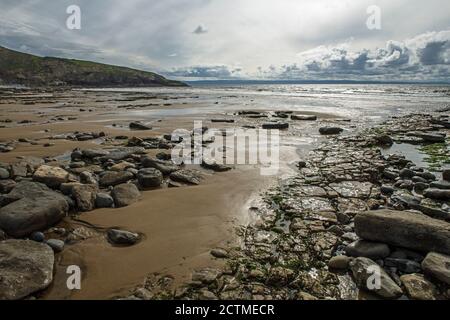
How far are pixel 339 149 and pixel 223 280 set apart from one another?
10.7 m

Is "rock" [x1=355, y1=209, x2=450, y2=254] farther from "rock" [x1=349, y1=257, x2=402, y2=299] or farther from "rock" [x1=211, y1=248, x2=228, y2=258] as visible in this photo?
"rock" [x1=211, y1=248, x2=228, y2=258]

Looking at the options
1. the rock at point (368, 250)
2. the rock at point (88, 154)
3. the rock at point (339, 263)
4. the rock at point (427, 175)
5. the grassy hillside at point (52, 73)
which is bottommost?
the rock at point (339, 263)

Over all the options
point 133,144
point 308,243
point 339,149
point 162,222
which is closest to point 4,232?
point 162,222

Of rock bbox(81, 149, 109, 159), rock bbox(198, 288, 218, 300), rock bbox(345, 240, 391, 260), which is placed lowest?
rock bbox(198, 288, 218, 300)

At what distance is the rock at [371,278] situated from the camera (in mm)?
4098

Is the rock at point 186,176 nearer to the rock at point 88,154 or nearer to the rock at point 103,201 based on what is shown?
the rock at point 103,201

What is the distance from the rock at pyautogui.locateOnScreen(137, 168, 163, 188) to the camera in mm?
8125

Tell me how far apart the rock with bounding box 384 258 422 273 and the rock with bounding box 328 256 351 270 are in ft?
1.97

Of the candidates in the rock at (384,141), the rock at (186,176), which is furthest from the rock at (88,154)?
the rock at (384,141)

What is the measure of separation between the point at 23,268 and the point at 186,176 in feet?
16.3

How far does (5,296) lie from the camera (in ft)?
12.2

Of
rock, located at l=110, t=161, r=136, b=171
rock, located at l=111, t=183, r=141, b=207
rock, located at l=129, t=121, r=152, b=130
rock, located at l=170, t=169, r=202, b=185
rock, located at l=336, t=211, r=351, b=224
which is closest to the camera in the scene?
rock, located at l=336, t=211, r=351, b=224

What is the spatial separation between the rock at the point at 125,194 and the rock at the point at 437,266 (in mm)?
5749

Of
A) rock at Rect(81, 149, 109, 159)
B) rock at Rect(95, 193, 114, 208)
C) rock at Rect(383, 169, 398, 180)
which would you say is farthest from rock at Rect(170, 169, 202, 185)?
rock at Rect(383, 169, 398, 180)
